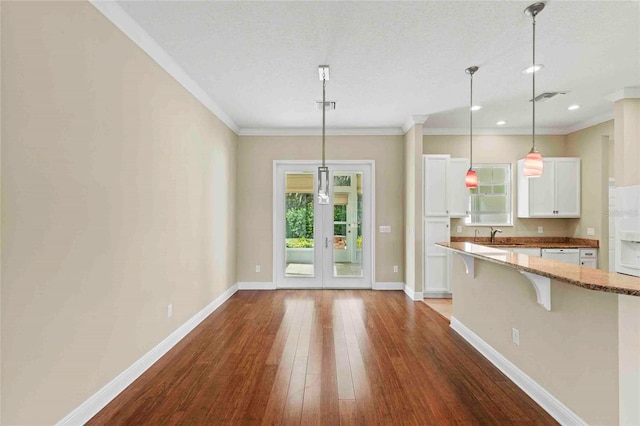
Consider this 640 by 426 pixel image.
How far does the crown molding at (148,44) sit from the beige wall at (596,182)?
590 centimetres

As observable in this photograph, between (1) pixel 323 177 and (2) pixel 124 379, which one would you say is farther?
(1) pixel 323 177

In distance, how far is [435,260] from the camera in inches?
205

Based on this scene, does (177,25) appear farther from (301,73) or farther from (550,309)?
(550,309)

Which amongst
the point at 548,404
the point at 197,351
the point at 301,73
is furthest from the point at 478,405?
the point at 301,73

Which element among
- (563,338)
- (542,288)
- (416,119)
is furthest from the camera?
(416,119)

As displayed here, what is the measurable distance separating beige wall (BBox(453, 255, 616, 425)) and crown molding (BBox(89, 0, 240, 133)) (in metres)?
3.61

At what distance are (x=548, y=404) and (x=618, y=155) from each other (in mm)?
3484

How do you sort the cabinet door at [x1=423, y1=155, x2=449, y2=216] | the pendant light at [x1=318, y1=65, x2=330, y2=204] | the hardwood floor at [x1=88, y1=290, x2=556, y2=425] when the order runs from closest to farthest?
1. the hardwood floor at [x1=88, y1=290, x2=556, y2=425]
2. the pendant light at [x1=318, y1=65, x2=330, y2=204]
3. the cabinet door at [x1=423, y1=155, x2=449, y2=216]

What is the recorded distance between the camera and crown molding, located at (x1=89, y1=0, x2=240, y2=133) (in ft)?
7.43

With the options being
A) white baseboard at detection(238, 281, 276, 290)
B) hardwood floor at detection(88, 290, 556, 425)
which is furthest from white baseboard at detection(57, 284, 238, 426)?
white baseboard at detection(238, 281, 276, 290)

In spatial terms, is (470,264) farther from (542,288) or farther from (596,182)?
(596,182)

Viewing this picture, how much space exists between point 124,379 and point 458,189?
5037 millimetres

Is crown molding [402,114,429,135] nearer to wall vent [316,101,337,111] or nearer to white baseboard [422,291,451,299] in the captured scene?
wall vent [316,101,337,111]

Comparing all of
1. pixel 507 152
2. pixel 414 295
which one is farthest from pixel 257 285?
pixel 507 152
